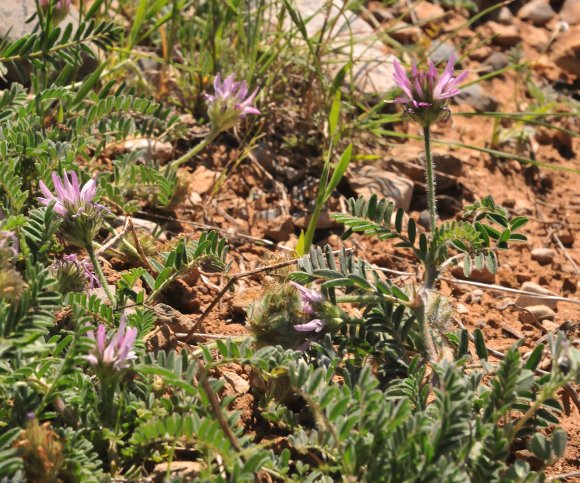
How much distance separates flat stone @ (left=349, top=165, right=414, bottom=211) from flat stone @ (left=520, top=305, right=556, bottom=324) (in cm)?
78

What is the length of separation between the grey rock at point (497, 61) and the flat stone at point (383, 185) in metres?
1.53

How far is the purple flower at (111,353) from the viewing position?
205cm

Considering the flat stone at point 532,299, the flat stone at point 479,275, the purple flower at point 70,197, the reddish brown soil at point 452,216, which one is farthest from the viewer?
the flat stone at point 479,275

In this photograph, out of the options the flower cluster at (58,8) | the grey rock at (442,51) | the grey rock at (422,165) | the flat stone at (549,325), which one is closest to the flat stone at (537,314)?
the flat stone at (549,325)

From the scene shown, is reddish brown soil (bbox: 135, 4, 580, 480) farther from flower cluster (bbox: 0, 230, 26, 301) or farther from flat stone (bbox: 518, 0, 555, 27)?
flat stone (bbox: 518, 0, 555, 27)

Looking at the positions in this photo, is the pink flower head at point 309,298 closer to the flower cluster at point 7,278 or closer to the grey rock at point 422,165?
the flower cluster at point 7,278

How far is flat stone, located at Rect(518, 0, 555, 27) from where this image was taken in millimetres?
5551

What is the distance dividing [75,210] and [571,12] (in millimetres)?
4206

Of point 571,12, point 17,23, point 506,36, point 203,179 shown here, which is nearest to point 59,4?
point 17,23

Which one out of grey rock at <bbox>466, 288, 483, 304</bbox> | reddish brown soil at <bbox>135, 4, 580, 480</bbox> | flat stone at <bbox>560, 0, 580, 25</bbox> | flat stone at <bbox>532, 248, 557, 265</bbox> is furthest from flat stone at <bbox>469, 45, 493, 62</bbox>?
grey rock at <bbox>466, 288, 483, 304</bbox>

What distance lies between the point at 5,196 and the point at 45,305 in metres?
0.68

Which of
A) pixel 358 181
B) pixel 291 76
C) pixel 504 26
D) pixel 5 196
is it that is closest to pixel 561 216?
pixel 358 181

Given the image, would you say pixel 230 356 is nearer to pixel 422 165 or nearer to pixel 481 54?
pixel 422 165

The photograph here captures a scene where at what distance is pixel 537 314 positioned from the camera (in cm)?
317
